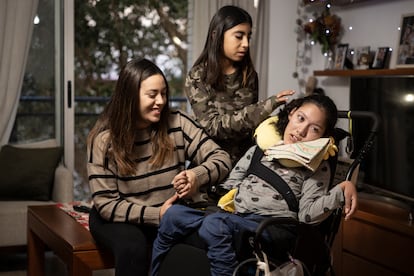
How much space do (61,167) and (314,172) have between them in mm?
2582

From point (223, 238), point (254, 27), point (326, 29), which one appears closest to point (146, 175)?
point (223, 238)

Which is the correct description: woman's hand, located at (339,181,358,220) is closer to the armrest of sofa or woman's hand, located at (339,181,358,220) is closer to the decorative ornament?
the armrest of sofa

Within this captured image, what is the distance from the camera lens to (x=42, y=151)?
4625 millimetres

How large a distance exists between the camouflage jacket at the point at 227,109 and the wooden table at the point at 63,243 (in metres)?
0.68

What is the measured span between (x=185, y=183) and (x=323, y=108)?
612mm

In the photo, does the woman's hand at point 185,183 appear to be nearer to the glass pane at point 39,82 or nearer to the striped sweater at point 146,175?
the striped sweater at point 146,175

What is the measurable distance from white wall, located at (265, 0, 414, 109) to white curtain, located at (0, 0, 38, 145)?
1.91m

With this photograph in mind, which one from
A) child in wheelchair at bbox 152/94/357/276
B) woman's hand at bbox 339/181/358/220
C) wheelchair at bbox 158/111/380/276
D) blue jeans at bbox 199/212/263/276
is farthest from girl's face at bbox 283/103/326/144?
blue jeans at bbox 199/212/263/276

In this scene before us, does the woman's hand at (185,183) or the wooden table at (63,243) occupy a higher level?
the woman's hand at (185,183)

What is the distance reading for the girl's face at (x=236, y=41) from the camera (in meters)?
2.92

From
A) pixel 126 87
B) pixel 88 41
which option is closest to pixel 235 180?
pixel 126 87

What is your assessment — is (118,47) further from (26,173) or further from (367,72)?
(367,72)

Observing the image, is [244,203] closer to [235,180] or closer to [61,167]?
[235,180]

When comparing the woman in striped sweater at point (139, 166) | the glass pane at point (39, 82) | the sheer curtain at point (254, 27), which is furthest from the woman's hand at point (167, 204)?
the sheer curtain at point (254, 27)
